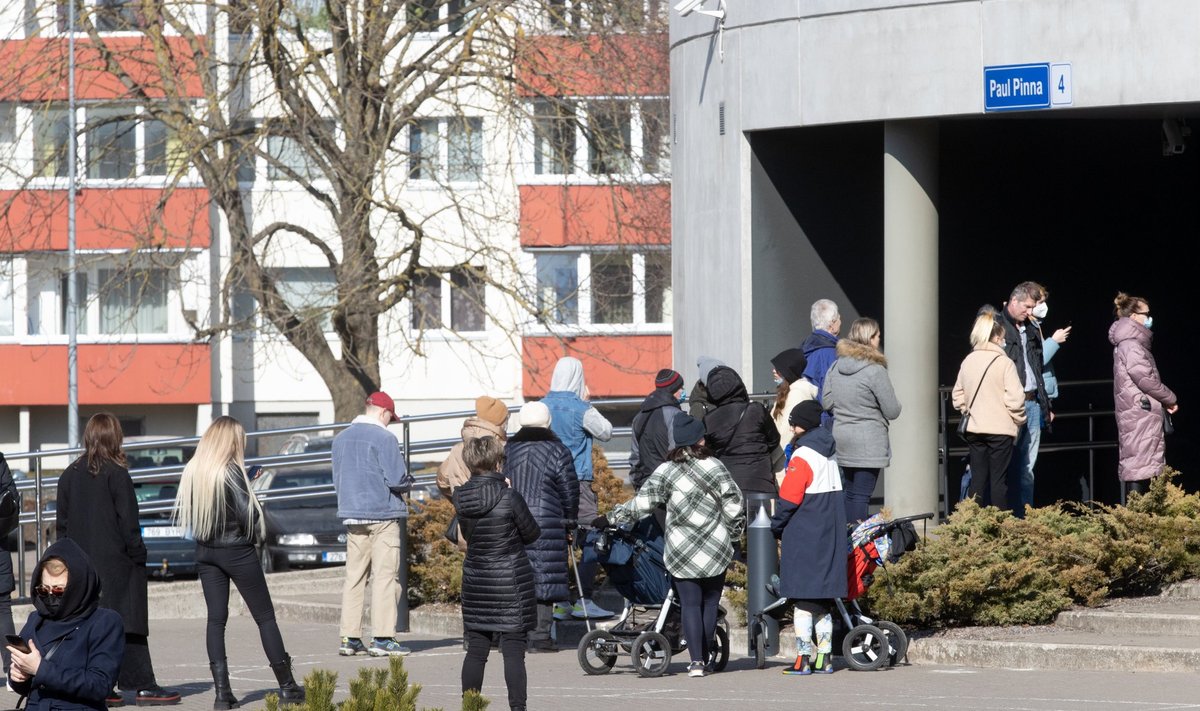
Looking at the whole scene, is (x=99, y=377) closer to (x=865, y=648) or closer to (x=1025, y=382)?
(x=1025, y=382)

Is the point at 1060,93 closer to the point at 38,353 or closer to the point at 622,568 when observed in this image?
the point at 622,568

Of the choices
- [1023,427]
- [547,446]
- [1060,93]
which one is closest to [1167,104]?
[1060,93]

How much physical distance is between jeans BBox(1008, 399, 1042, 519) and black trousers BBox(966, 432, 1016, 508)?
0.63 meters

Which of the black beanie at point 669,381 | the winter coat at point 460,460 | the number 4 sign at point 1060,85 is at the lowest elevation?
the winter coat at point 460,460

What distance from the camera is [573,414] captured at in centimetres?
1259

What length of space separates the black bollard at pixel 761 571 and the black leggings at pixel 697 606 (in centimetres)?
58

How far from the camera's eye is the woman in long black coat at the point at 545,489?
37.4ft

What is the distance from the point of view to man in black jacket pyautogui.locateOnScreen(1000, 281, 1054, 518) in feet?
43.8

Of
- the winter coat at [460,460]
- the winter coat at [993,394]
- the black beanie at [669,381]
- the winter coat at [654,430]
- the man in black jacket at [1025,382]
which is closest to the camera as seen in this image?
the winter coat at [460,460]

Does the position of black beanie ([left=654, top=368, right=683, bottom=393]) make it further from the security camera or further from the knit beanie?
the security camera

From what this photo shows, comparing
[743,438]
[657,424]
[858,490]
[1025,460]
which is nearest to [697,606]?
[743,438]

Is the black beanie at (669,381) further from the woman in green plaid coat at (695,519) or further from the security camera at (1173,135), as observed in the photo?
the security camera at (1173,135)

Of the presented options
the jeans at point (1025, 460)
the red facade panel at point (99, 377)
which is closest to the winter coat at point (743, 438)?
the jeans at point (1025, 460)

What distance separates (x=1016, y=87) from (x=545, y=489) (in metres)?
4.45
